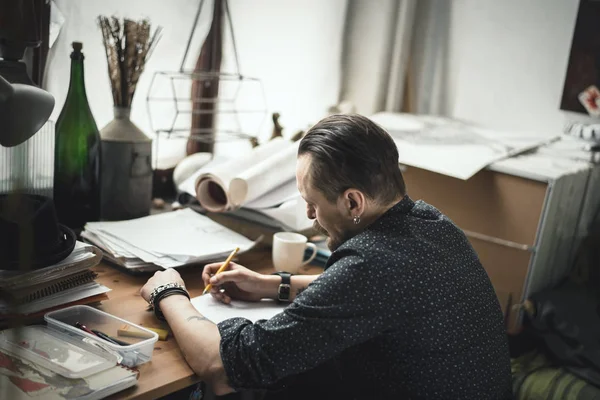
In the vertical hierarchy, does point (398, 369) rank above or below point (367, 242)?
below

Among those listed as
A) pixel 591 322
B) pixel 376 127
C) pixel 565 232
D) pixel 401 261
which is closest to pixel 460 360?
pixel 401 261

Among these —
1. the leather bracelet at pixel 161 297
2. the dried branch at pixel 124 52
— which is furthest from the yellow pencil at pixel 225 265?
the dried branch at pixel 124 52

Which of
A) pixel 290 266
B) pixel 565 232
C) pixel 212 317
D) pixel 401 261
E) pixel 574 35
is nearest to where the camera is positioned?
pixel 401 261

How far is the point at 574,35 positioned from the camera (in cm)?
227

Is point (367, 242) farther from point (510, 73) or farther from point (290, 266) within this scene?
point (510, 73)

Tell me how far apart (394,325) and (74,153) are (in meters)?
0.92

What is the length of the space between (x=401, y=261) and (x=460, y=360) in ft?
0.70

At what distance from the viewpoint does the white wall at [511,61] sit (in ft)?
7.63

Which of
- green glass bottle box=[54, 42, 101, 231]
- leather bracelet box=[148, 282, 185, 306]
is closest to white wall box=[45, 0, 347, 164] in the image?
green glass bottle box=[54, 42, 101, 231]

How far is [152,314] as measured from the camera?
1256 mm

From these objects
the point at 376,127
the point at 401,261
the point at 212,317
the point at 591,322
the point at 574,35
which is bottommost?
the point at 591,322

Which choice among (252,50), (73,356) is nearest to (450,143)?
(252,50)

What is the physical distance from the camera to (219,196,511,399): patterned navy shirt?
3.32 ft

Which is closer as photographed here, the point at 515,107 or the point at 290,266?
the point at 290,266
